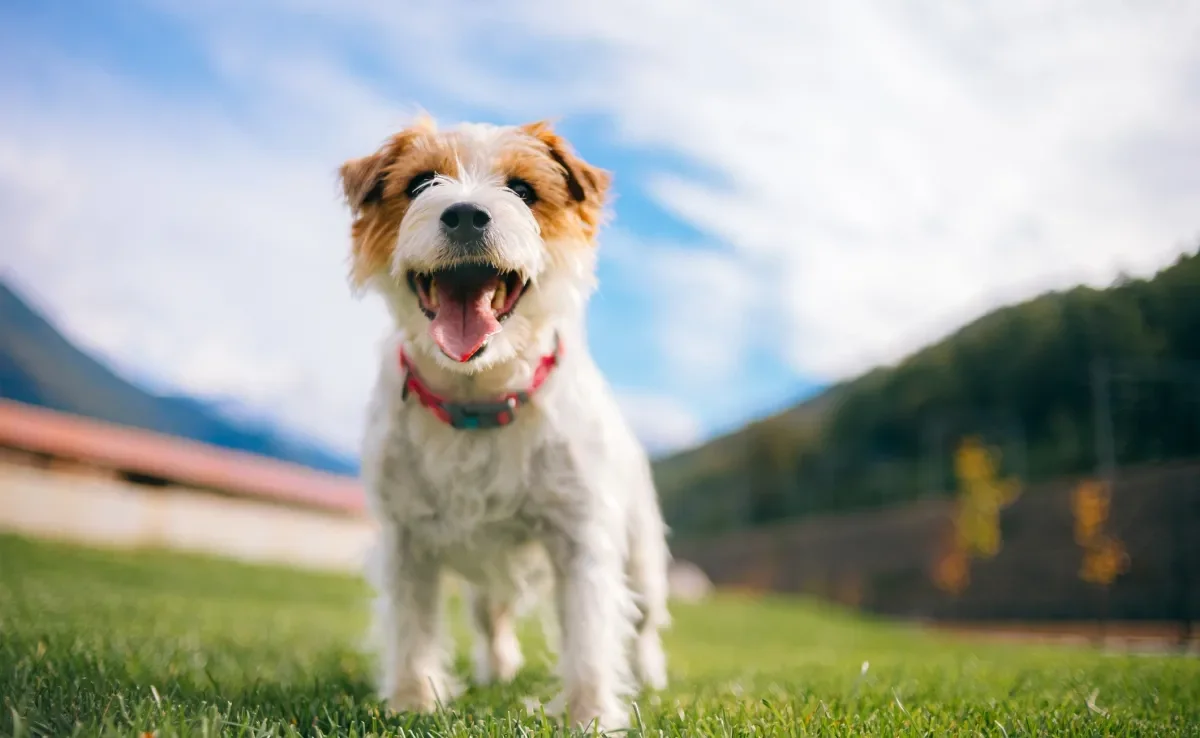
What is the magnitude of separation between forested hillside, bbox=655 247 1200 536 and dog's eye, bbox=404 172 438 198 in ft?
19.2

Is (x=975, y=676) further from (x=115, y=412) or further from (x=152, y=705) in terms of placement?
(x=115, y=412)

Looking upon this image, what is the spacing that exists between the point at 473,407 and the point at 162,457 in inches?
806

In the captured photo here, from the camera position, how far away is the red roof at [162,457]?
18547 millimetres

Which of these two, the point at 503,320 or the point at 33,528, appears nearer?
the point at 503,320

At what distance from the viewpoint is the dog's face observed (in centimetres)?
291

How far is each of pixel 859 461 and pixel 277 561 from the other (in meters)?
18.5

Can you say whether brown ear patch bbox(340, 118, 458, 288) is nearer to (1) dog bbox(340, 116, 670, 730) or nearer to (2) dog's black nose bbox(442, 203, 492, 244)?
(1) dog bbox(340, 116, 670, 730)

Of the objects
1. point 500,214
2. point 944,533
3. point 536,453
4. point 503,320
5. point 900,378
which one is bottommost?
point 944,533

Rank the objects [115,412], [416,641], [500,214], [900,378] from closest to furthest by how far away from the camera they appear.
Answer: [500,214] < [416,641] < [900,378] < [115,412]

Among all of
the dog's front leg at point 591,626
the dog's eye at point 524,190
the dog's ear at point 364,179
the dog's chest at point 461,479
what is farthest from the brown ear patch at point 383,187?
the dog's front leg at point 591,626

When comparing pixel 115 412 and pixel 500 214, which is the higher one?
pixel 115 412

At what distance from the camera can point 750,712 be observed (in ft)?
9.86

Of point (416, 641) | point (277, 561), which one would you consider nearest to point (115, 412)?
point (277, 561)

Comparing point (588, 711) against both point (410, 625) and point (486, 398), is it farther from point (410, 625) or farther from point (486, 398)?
point (486, 398)
